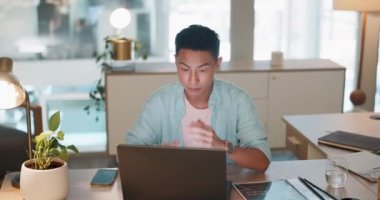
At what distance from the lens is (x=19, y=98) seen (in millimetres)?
1669

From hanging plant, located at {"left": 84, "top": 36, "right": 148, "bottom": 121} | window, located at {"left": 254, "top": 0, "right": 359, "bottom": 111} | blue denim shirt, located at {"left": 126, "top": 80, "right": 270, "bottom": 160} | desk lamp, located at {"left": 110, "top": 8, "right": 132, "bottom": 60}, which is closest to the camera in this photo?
blue denim shirt, located at {"left": 126, "top": 80, "right": 270, "bottom": 160}

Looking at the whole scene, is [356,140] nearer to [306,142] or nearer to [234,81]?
[306,142]

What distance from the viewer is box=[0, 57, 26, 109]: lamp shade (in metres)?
1.64

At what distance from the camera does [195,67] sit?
211 centimetres

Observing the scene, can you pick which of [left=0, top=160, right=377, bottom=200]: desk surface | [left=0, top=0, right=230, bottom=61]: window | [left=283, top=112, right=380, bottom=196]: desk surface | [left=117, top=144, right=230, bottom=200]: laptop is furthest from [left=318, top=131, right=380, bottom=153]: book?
[left=0, top=0, right=230, bottom=61]: window

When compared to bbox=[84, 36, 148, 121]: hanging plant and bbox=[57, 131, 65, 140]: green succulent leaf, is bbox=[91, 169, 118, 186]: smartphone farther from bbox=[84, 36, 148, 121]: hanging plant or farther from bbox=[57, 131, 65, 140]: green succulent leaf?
bbox=[84, 36, 148, 121]: hanging plant

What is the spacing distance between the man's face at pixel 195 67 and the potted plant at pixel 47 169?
58cm

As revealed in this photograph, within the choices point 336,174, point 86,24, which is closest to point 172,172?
point 336,174

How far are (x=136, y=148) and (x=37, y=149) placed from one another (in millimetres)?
330

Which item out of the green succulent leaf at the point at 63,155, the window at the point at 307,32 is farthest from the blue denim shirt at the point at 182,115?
the window at the point at 307,32

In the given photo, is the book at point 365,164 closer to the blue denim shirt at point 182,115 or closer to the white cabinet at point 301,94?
the blue denim shirt at point 182,115

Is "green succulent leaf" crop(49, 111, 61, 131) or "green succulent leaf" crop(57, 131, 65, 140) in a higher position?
"green succulent leaf" crop(49, 111, 61, 131)

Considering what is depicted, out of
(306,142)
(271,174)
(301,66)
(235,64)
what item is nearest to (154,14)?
(235,64)

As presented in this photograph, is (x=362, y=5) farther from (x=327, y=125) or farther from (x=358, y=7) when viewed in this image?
(x=327, y=125)
